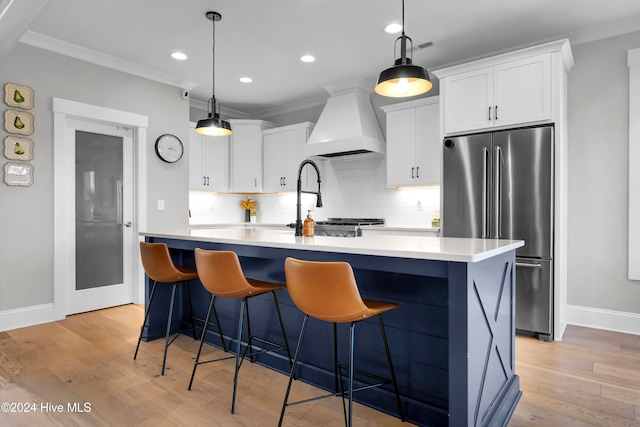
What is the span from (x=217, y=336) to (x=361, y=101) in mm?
3327

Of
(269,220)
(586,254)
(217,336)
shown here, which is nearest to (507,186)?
(586,254)

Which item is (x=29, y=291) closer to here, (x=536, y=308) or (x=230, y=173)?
(x=230, y=173)

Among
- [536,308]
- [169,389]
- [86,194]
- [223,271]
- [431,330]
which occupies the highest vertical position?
[86,194]

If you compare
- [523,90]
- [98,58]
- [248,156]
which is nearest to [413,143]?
[523,90]

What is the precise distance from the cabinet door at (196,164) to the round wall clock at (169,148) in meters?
0.65

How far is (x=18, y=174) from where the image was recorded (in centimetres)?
354

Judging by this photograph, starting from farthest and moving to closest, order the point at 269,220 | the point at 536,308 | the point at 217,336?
the point at 269,220
the point at 536,308
the point at 217,336

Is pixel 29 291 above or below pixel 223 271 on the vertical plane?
below

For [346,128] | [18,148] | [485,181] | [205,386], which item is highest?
[346,128]

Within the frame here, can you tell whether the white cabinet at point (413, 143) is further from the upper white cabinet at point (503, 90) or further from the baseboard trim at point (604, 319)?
the baseboard trim at point (604, 319)

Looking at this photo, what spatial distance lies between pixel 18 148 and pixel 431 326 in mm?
3838

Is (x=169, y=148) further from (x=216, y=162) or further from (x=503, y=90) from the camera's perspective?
(x=503, y=90)

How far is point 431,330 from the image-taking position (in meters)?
1.95

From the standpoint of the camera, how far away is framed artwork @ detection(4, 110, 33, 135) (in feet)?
11.4
